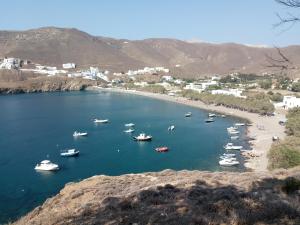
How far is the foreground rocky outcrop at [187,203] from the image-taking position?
272 inches

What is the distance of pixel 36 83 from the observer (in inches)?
4496

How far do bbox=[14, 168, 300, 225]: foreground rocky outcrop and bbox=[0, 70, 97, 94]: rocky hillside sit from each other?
3966 inches

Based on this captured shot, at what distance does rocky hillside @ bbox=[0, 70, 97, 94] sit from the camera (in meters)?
110

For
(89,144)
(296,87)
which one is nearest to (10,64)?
(296,87)

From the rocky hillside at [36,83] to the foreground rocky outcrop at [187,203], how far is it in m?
101

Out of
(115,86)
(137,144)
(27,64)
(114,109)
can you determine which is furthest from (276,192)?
(27,64)

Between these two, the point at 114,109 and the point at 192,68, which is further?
the point at 192,68

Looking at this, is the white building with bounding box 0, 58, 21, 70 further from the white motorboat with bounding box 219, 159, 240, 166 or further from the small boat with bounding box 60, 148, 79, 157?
the white motorboat with bounding box 219, 159, 240, 166

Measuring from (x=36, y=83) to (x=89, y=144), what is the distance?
75.4 meters

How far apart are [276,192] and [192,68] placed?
Result: 570 feet

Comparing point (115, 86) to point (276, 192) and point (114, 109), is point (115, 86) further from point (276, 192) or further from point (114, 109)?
point (276, 192)

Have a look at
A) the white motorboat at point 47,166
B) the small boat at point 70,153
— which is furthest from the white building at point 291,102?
the white motorboat at point 47,166

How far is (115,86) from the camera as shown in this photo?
122 metres

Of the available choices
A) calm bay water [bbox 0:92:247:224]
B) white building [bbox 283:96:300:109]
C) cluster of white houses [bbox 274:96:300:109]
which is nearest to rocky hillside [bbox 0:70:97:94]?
calm bay water [bbox 0:92:247:224]
